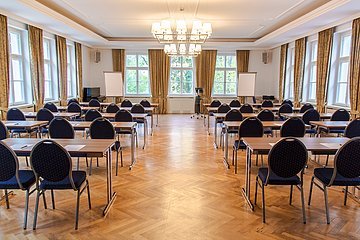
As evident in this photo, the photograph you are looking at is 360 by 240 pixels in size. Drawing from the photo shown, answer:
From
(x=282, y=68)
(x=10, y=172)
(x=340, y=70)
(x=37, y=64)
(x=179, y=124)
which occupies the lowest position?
(x=179, y=124)

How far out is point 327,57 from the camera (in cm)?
796

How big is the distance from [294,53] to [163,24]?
18.9 ft

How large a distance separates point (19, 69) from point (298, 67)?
851cm

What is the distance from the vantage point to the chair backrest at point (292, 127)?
4.78m

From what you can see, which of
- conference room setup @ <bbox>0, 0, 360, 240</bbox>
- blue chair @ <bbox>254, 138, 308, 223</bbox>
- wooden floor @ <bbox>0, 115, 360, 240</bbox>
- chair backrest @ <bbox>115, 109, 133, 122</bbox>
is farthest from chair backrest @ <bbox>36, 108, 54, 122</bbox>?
blue chair @ <bbox>254, 138, 308, 223</bbox>

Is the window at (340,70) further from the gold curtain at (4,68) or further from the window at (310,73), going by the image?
the gold curtain at (4,68)

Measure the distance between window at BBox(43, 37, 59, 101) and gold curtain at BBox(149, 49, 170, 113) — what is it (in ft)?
14.4

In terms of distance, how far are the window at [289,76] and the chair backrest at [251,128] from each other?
6.83 metres

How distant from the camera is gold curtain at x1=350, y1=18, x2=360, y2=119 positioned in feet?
21.6

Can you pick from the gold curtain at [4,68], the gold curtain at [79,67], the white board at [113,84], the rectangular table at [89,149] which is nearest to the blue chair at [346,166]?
the rectangular table at [89,149]

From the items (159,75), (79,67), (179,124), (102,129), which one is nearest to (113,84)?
(79,67)

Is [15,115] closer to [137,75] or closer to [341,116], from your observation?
[341,116]

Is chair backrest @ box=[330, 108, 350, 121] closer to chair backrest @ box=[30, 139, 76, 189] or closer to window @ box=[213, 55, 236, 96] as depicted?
chair backrest @ box=[30, 139, 76, 189]

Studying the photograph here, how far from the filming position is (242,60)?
12.9m
